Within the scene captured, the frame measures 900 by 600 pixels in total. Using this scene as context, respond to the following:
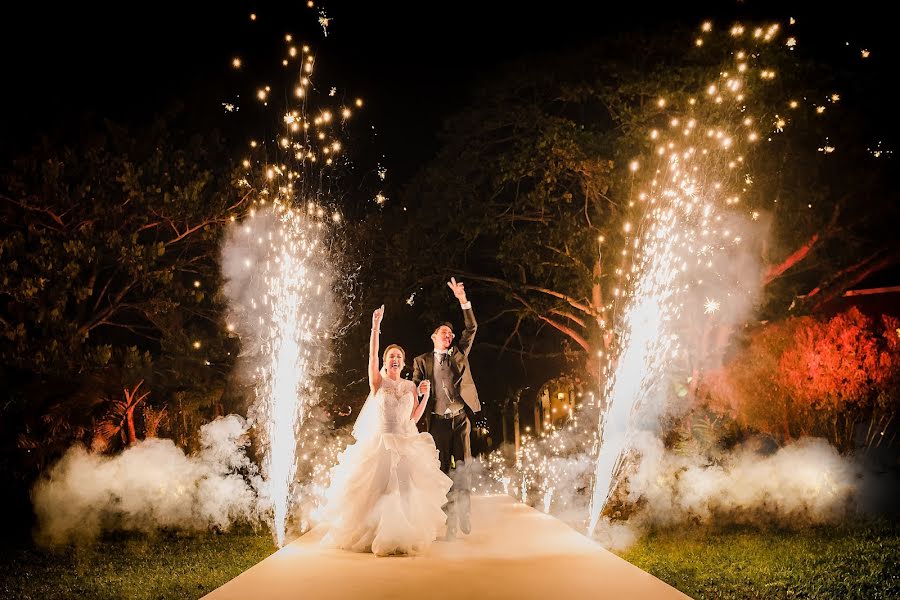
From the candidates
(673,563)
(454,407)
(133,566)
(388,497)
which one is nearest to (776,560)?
(673,563)

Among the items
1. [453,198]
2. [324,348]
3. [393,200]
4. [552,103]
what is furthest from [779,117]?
[324,348]

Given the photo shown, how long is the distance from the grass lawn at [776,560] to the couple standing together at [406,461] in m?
1.62

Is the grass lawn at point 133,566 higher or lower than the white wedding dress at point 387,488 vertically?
lower

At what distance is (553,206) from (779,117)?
5032 millimetres

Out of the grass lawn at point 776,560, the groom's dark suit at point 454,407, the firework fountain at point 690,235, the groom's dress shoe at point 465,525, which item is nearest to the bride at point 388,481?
the groom's dark suit at point 454,407

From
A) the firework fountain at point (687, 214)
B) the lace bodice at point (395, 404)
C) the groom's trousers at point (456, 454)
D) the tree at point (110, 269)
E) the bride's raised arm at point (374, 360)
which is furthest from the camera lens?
the firework fountain at point (687, 214)

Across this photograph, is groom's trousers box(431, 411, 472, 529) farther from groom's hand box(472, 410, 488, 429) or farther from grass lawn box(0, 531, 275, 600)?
groom's hand box(472, 410, 488, 429)

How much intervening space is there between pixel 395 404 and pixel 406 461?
57cm

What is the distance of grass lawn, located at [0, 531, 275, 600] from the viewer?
578 centimetres

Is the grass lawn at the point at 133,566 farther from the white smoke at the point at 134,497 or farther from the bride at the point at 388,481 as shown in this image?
the bride at the point at 388,481

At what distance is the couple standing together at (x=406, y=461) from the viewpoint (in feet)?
21.9

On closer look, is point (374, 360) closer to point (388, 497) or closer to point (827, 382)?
point (388, 497)

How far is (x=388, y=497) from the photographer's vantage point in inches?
264

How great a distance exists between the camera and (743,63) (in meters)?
14.0
